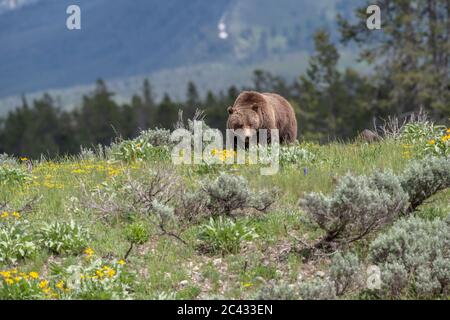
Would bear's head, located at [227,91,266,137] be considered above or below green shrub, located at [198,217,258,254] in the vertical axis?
above

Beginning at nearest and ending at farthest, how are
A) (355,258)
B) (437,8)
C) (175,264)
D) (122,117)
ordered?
(355,258), (175,264), (437,8), (122,117)

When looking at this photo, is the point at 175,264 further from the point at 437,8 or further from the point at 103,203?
the point at 437,8

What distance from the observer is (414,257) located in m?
7.96

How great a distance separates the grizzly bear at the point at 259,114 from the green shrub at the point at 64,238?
20.8 ft

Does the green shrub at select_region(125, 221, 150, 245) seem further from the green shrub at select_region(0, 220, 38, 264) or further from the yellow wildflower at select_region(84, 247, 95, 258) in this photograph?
the green shrub at select_region(0, 220, 38, 264)

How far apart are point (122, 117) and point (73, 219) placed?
85.5m

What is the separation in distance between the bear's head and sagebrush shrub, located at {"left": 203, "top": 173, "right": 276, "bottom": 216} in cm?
505

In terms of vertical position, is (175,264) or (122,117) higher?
(175,264)

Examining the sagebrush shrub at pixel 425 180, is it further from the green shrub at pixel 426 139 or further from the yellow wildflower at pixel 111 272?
the yellow wildflower at pixel 111 272

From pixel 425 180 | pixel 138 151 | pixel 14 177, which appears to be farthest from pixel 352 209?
pixel 14 177

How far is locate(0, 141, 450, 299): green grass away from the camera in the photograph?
8312mm

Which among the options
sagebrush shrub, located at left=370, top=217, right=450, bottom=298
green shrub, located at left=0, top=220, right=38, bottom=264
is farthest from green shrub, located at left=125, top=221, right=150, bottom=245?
sagebrush shrub, located at left=370, top=217, right=450, bottom=298

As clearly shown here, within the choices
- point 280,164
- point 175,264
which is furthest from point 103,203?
point 280,164

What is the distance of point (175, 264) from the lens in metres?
8.69
